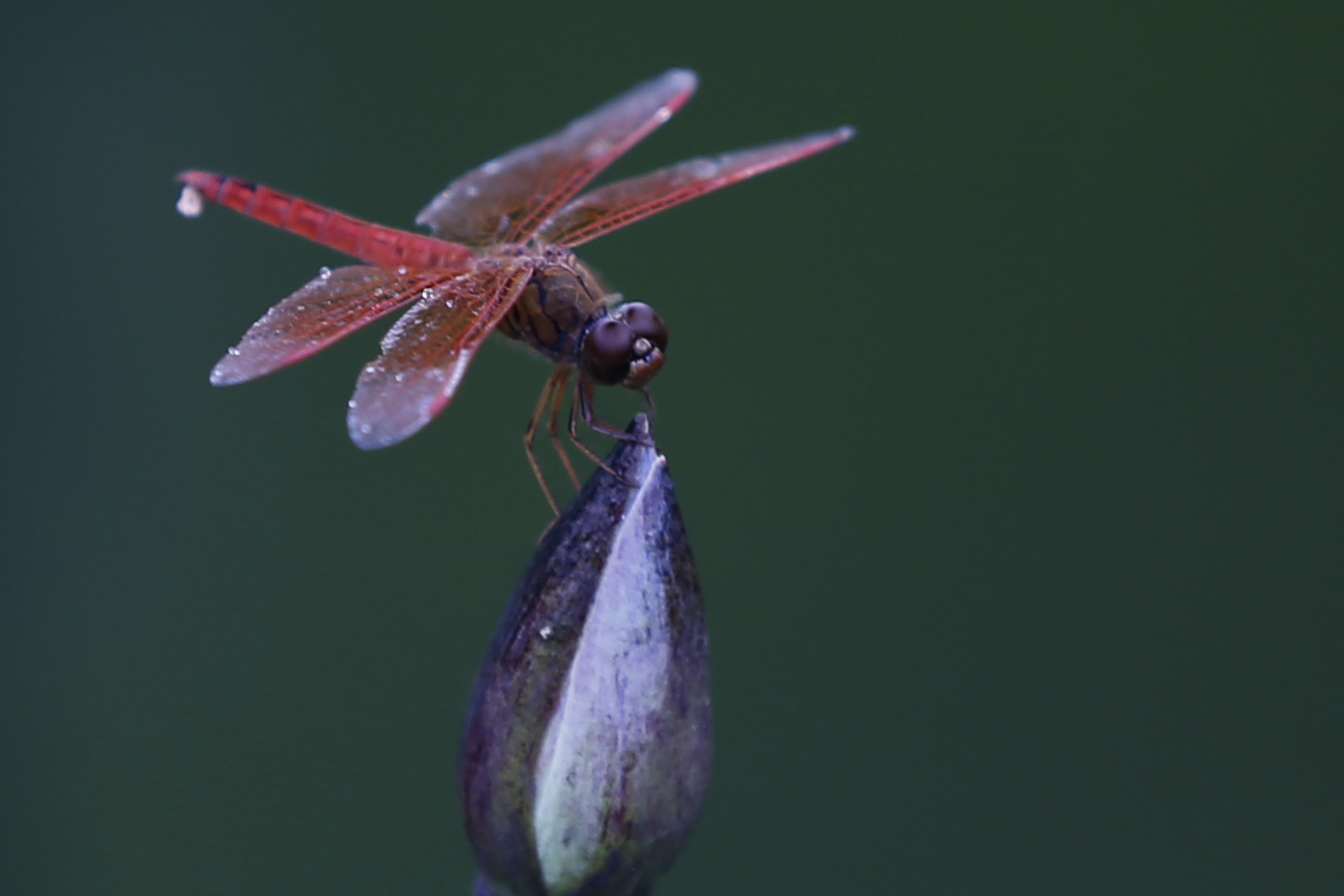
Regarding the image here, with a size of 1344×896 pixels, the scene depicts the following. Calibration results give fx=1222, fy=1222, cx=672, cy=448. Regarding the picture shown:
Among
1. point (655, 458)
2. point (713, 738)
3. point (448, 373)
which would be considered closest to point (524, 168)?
point (448, 373)

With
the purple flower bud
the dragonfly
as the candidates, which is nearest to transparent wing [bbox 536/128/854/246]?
the dragonfly

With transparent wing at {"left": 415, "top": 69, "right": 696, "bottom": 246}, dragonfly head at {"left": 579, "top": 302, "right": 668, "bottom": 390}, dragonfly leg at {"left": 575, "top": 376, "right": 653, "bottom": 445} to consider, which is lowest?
dragonfly leg at {"left": 575, "top": 376, "right": 653, "bottom": 445}

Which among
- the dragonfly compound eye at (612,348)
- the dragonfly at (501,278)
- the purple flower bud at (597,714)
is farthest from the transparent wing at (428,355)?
the purple flower bud at (597,714)

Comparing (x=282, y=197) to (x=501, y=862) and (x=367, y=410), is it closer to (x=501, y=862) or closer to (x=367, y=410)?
(x=367, y=410)

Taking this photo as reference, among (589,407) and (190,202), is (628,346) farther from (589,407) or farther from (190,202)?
(190,202)

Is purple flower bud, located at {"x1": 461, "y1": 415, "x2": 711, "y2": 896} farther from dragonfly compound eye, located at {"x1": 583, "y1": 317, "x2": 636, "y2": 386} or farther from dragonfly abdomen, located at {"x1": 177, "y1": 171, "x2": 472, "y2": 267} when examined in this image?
dragonfly abdomen, located at {"x1": 177, "y1": 171, "x2": 472, "y2": 267}
